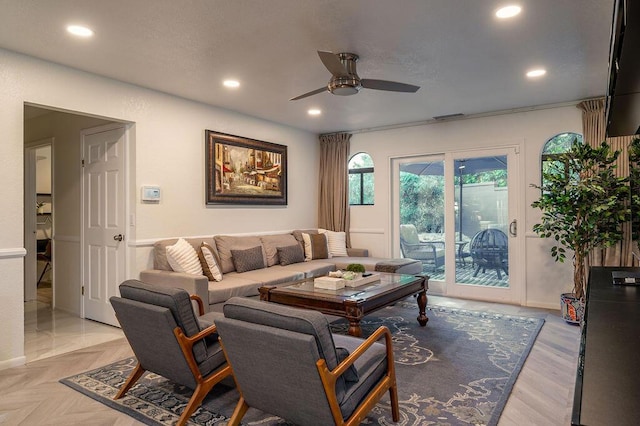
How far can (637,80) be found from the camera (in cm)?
153

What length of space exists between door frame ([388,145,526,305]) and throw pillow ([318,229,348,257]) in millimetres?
747

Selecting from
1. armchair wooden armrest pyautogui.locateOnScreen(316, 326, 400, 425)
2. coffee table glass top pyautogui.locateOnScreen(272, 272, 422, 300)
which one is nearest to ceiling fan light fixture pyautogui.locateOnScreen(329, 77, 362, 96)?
coffee table glass top pyautogui.locateOnScreen(272, 272, 422, 300)

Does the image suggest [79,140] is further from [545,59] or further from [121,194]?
[545,59]

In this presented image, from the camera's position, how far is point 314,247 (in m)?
5.98

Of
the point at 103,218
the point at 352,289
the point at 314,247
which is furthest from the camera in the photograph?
the point at 314,247

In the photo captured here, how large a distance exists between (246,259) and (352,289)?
5.18 feet

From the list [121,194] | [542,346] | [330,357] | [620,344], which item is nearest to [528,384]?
[542,346]

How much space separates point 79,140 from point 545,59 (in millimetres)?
5065

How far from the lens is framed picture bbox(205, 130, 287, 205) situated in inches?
198

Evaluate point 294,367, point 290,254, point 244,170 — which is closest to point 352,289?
point 290,254

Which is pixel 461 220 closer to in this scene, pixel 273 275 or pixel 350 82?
pixel 273 275

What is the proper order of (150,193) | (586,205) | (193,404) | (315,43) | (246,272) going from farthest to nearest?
1. (246,272)
2. (150,193)
3. (586,205)
4. (315,43)
5. (193,404)

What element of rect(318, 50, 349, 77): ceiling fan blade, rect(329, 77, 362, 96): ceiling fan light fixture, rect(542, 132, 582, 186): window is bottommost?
rect(542, 132, 582, 186): window

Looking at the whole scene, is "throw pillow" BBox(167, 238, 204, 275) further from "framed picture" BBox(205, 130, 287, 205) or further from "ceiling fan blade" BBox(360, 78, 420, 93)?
"ceiling fan blade" BBox(360, 78, 420, 93)
